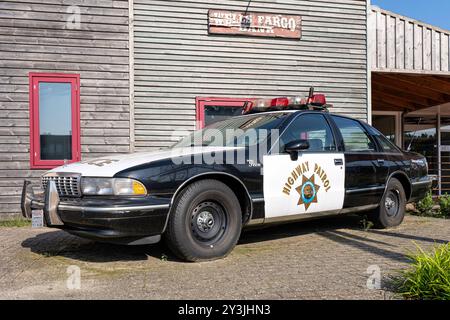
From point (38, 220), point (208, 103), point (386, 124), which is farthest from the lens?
point (386, 124)

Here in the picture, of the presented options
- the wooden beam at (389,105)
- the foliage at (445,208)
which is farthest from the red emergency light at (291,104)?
the wooden beam at (389,105)

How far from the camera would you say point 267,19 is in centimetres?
841

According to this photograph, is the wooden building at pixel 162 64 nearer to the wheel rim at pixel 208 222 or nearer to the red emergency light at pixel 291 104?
the red emergency light at pixel 291 104

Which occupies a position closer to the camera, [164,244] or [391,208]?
[164,244]

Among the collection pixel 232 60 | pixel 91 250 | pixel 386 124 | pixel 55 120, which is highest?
pixel 232 60

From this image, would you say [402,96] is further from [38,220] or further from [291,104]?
[38,220]

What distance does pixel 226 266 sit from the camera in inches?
156

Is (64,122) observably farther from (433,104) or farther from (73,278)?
(433,104)

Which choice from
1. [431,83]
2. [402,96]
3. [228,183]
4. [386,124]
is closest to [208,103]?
[228,183]

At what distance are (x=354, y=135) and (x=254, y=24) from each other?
3.80m

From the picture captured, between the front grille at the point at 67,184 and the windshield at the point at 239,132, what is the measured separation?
1403mm

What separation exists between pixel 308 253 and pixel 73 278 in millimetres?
2326

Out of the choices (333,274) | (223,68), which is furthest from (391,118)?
(333,274)

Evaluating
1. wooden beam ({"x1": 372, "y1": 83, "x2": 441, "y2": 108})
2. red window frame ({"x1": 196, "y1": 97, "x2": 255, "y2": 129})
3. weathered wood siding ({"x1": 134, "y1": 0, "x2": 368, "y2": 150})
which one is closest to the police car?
red window frame ({"x1": 196, "y1": 97, "x2": 255, "y2": 129})
